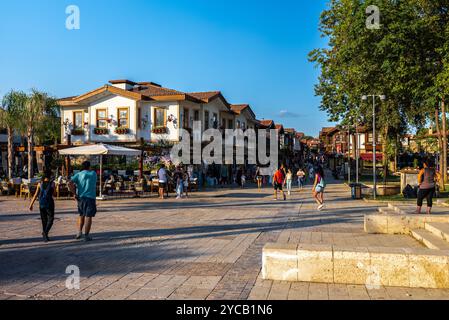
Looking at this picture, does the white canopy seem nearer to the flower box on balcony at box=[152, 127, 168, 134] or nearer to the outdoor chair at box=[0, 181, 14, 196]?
the outdoor chair at box=[0, 181, 14, 196]

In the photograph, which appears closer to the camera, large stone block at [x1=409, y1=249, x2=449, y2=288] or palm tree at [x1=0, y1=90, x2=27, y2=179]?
large stone block at [x1=409, y1=249, x2=449, y2=288]

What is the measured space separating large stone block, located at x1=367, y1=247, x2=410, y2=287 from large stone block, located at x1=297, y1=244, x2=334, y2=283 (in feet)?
1.70

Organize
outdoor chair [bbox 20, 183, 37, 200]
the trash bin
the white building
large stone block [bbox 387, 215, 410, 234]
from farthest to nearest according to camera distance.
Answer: the white building < the trash bin < outdoor chair [bbox 20, 183, 37, 200] < large stone block [bbox 387, 215, 410, 234]

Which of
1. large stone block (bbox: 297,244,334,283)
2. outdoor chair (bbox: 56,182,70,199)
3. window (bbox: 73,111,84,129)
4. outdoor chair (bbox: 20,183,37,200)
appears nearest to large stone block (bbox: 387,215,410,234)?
large stone block (bbox: 297,244,334,283)

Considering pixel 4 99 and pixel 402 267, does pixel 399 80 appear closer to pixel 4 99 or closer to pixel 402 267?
pixel 402 267

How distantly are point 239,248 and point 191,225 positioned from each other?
316 centimetres

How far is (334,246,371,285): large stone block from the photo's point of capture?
18.6ft

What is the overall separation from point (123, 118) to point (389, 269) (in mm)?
26465

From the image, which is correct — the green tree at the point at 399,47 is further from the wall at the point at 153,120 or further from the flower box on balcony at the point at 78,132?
the flower box on balcony at the point at 78,132

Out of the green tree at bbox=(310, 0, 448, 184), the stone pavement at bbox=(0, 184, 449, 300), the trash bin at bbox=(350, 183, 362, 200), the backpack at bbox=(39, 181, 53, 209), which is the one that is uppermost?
the green tree at bbox=(310, 0, 448, 184)

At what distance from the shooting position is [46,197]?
8836 mm

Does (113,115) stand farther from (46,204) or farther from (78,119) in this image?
(46,204)

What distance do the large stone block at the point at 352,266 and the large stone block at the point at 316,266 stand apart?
0.09m
